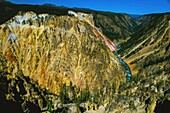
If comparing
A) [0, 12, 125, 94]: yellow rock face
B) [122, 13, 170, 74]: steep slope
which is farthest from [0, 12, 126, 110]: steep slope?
[122, 13, 170, 74]: steep slope

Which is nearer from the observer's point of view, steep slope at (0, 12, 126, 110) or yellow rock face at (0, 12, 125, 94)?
steep slope at (0, 12, 126, 110)

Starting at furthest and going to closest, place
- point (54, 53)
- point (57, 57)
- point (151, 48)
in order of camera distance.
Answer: point (151, 48), point (54, 53), point (57, 57)

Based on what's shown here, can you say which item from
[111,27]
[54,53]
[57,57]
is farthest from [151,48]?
[111,27]

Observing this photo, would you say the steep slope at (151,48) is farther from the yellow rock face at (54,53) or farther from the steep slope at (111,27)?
the steep slope at (111,27)

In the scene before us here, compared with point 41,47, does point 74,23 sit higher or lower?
higher

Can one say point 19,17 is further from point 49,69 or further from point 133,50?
point 133,50

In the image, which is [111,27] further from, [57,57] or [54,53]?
[57,57]

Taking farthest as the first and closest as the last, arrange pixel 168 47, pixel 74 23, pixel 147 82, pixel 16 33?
pixel 168 47
pixel 74 23
pixel 16 33
pixel 147 82

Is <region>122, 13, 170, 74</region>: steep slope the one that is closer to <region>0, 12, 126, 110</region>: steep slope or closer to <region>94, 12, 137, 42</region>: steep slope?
<region>0, 12, 126, 110</region>: steep slope

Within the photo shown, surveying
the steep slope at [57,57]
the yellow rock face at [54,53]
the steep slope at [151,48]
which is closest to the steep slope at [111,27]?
the steep slope at [151,48]

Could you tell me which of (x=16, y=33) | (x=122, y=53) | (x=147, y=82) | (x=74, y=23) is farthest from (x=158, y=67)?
(x=122, y=53)

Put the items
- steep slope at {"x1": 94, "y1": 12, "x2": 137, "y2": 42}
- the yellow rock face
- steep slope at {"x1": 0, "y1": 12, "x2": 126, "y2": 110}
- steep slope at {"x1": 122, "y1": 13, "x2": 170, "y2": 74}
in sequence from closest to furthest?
steep slope at {"x1": 0, "y1": 12, "x2": 126, "y2": 110}
the yellow rock face
steep slope at {"x1": 122, "y1": 13, "x2": 170, "y2": 74}
steep slope at {"x1": 94, "y1": 12, "x2": 137, "y2": 42}
